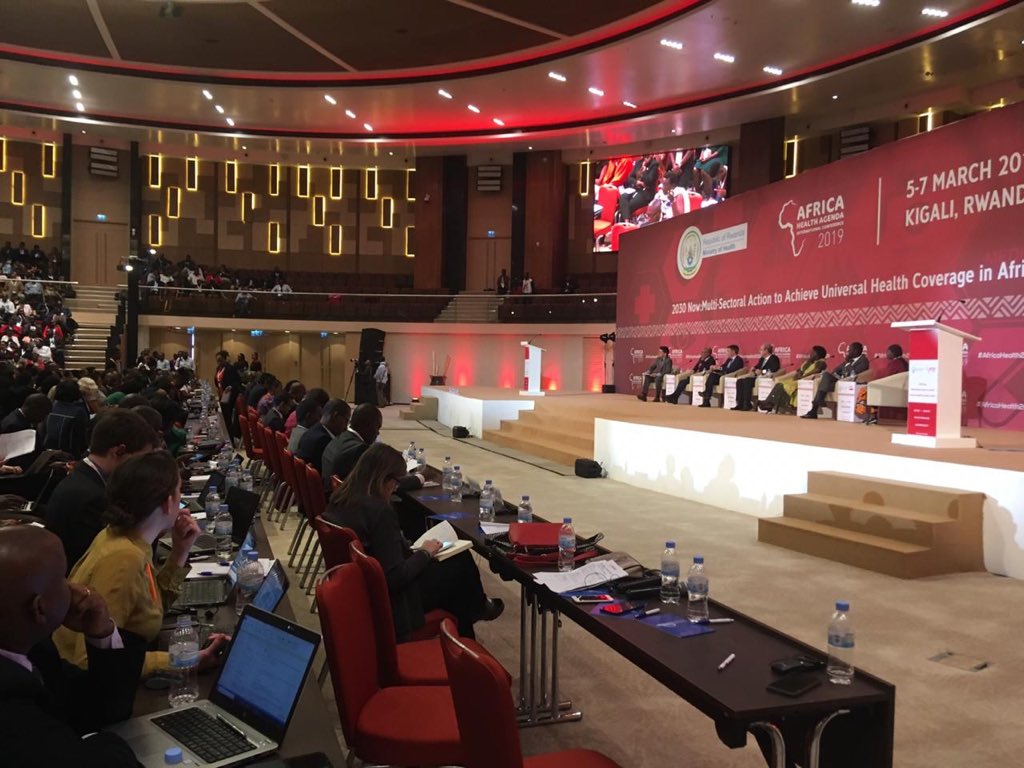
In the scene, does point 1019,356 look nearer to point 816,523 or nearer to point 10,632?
point 816,523

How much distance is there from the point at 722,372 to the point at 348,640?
37.5 feet

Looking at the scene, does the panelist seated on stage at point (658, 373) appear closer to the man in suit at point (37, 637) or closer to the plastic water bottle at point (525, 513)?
the plastic water bottle at point (525, 513)

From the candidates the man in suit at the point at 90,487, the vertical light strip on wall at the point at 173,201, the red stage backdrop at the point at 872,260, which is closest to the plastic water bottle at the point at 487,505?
the man in suit at the point at 90,487

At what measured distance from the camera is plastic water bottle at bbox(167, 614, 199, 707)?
2.02 m

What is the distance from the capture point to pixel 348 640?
7.84 ft

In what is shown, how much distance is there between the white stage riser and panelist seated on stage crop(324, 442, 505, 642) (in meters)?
3.72

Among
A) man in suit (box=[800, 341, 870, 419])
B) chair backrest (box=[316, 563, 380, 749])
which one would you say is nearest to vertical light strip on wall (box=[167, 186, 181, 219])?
man in suit (box=[800, 341, 870, 419])

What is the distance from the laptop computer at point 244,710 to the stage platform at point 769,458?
5220 millimetres

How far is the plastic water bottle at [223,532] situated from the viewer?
137 inches

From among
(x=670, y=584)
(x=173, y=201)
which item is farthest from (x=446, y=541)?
(x=173, y=201)

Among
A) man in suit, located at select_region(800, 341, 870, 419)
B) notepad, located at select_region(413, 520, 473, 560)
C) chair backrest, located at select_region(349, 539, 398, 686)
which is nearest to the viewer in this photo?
chair backrest, located at select_region(349, 539, 398, 686)

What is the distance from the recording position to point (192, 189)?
26172 mm

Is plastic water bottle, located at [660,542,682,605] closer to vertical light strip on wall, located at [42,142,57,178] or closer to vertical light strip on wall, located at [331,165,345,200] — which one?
vertical light strip on wall, located at [331,165,345,200]

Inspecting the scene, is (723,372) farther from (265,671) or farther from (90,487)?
(265,671)
